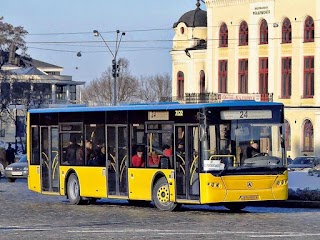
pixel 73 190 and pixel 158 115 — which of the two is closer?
pixel 158 115

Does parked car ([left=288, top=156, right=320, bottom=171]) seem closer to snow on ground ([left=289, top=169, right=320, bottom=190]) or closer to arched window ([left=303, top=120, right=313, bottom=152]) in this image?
arched window ([left=303, top=120, right=313, bottom=152])

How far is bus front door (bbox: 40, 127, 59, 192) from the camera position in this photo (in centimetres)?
3547

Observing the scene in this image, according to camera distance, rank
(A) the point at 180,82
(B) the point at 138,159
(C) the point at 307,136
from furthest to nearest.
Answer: (A) the point at 180,82 → (C) the point at 307,136 → (B) the point at 138,159

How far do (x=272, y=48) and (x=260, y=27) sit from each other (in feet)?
7.07

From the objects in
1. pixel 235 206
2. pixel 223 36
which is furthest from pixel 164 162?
pixel 223 36

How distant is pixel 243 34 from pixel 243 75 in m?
2.87

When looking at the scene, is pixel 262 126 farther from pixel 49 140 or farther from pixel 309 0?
pixel 309 0

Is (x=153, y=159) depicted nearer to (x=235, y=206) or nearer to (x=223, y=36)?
(x=235, y=206)

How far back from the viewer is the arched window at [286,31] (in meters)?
87.1

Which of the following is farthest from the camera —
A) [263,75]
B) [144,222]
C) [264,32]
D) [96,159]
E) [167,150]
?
[263,75]

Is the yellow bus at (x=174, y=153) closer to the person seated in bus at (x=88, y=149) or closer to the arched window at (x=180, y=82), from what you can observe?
the person seated in bus at (x=88, y=149)

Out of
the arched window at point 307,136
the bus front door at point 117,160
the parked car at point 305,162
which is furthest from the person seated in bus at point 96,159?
the arched window at point 307,136

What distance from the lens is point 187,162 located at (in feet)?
99.9

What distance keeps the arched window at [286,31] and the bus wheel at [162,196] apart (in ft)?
186
